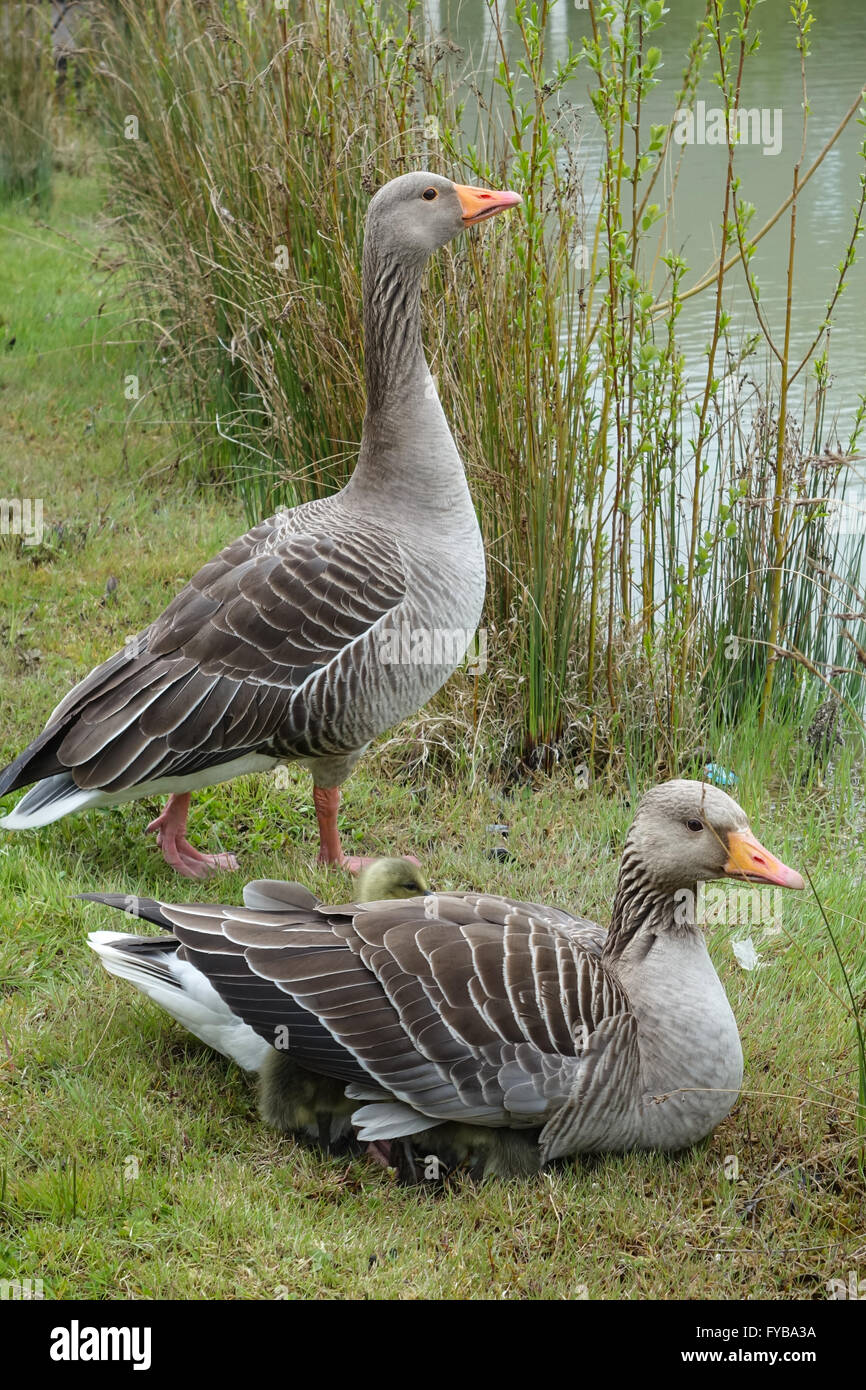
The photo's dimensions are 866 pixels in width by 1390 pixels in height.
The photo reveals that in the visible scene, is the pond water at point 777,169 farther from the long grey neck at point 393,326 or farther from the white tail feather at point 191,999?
the white tail feather at point 191,999

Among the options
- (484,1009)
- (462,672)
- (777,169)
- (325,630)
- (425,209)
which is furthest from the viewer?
(777,169)

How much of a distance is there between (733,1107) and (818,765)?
2.18 meters

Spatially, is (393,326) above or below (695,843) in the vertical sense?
above

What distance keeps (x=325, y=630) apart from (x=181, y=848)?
3.36 ft

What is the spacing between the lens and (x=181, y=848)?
499 centimetres

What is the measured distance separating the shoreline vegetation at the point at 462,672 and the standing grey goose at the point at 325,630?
399 millimetres

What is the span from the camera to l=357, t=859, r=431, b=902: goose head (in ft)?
13.8

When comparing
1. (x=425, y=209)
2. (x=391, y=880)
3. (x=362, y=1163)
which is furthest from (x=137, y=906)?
(x=425, y=209)

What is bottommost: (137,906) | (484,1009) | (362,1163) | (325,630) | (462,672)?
(362,1163)

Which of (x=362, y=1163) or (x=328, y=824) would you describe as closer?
(x=362, y=1163)

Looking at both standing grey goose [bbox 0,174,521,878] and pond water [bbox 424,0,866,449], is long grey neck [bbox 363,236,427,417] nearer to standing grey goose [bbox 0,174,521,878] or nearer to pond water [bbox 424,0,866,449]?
standing grey goose [bbox 0,174,521,878]

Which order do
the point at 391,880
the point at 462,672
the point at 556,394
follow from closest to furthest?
1. the point at 391,880
2. the point at 556,394
3. the point at 462,672

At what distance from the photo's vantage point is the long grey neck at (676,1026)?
141 inches

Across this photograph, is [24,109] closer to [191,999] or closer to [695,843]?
[191,999]
